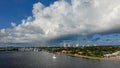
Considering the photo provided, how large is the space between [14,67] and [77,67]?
3894 cm

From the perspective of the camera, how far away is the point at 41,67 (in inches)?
5157

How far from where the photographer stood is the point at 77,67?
135 meters

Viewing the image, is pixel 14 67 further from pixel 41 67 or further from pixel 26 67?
pixel 41 67

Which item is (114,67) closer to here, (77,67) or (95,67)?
(95,67)

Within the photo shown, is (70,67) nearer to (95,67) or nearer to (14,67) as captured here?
(95,67)

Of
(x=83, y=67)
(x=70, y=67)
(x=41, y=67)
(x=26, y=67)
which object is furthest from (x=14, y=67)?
(x=83, y=67)

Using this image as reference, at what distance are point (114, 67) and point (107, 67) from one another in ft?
13.9

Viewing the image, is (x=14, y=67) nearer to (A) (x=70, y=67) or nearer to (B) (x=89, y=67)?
(A) (x=70, y=67)

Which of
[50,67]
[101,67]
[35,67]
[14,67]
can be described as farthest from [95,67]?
[14,67]

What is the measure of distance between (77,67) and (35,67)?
Answer: 84.7ft

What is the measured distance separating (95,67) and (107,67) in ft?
24.0

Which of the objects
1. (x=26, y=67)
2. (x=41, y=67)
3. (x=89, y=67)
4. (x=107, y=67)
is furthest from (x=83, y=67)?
(x=26, y=67)

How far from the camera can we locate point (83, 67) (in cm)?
13662

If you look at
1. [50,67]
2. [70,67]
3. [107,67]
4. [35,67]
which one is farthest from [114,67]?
[35,67]
